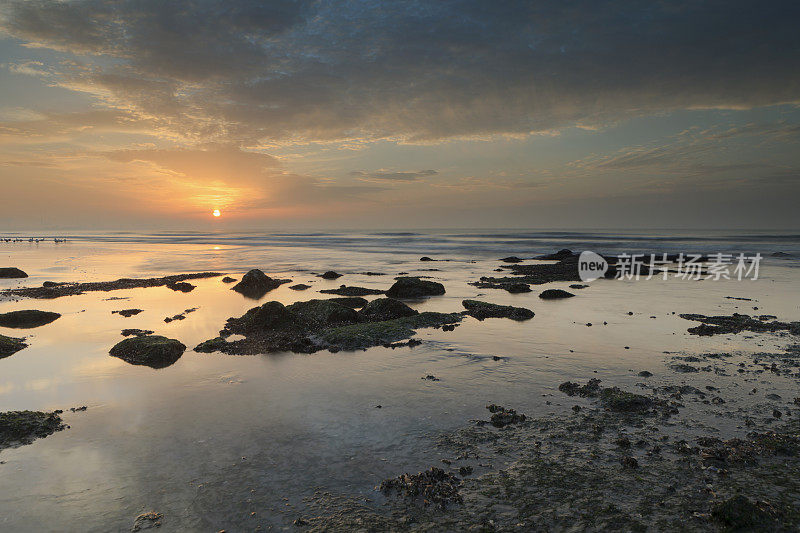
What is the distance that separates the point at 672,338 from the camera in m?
19.3

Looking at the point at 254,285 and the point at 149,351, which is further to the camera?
the point at 254,285

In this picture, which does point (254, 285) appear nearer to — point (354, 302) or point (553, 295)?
point (354, 302)

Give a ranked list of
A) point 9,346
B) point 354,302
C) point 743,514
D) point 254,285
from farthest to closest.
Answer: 1. point 254,285
2. point 354,302
3. point 9,346
4. point 743,514

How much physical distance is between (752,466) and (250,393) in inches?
516

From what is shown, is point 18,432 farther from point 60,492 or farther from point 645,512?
point 645,512

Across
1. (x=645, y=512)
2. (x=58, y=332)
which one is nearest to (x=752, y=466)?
(x=645, y=512)

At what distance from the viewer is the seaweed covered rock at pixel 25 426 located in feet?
34.3

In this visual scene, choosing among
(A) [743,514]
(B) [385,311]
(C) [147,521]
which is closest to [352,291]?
(B) [385,311]

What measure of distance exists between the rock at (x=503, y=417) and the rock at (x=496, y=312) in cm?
1214

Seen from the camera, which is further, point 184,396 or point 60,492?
point 184,396

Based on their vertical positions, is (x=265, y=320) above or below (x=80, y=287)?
above

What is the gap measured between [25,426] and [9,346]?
9.82 metres

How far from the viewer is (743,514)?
7.03m

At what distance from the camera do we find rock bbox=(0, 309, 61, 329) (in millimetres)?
22328
